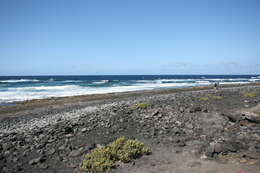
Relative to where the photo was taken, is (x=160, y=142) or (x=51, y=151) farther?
(x=160, y=142)

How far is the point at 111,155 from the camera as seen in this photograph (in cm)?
544

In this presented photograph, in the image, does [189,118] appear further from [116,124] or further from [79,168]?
[79,168]

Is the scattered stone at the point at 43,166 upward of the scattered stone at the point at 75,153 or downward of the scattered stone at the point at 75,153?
downward

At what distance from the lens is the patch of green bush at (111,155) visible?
4832 mm

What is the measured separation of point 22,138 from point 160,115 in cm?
636

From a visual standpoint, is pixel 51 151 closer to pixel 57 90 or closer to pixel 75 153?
pixel 75 153

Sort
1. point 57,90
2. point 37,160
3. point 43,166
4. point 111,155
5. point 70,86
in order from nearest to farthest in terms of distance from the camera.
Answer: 1. point 43,166
2. point 111,155
3. point 37,160
4. point 57,90
5. point 70,86

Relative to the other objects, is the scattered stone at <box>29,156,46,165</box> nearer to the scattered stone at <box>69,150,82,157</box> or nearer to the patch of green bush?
the scattered stone at <box>69,150,82,157</box>

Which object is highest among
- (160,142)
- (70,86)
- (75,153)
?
(70,86)

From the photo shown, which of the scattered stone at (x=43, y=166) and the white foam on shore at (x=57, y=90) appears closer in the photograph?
the scattered stone at (x=43, y=166)

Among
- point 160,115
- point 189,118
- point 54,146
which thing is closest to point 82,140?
point 54,146

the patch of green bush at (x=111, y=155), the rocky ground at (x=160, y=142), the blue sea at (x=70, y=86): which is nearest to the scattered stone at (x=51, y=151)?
the rocky ground at (x=160, y=142)

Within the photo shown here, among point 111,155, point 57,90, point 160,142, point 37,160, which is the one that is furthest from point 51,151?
point 57,90

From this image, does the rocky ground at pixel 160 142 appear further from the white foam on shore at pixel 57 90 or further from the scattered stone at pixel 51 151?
the white foam on shore at pixel 57 90
